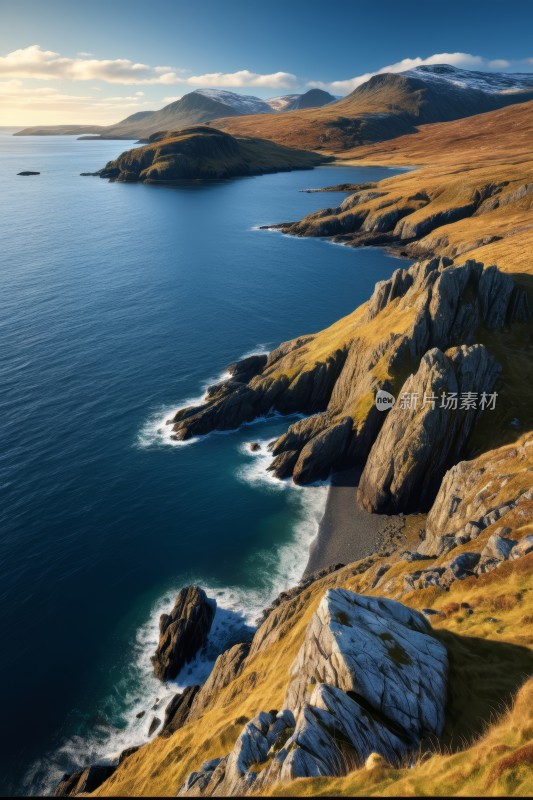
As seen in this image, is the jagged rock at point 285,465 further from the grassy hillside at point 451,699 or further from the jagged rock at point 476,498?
the grassy hillside at point 451,699

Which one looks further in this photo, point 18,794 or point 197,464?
point 197,464

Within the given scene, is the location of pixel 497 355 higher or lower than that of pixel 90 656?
higher

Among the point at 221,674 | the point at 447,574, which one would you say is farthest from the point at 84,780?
the point at 447,574

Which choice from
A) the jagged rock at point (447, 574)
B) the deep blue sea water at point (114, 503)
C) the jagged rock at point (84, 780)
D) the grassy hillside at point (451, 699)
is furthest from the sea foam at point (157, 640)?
the jagged rock at point (447, 574)

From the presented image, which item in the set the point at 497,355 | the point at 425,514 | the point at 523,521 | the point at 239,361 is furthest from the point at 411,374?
the point at 239,361

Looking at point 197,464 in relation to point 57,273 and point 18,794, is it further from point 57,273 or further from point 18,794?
point 57,273

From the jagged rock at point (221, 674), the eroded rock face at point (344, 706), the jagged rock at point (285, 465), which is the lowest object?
the jagged rock at point (221, 674)
